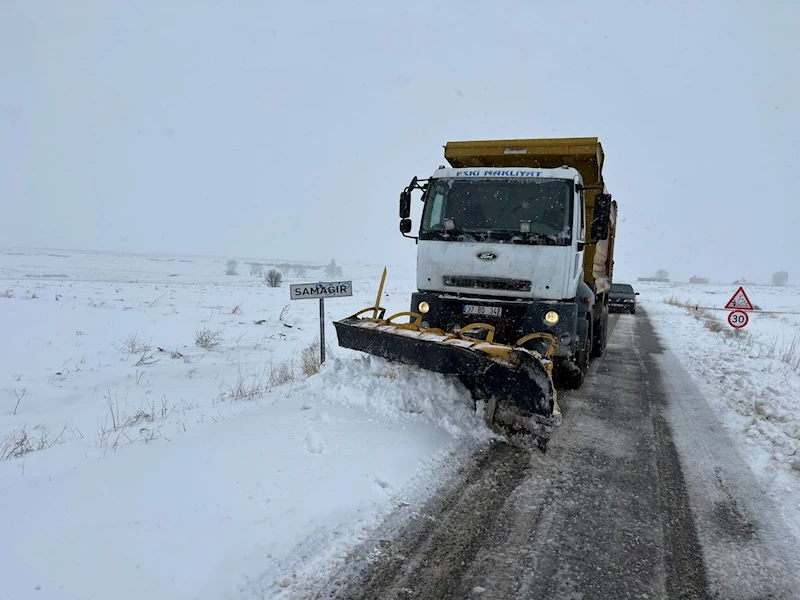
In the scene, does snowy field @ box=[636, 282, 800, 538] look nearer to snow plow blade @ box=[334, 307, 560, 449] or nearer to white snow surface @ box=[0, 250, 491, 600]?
snow plow blade @ box=[334, 307, 560, 449]

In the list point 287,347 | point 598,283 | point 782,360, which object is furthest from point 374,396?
point 782,360

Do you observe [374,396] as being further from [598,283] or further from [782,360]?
[782,360]

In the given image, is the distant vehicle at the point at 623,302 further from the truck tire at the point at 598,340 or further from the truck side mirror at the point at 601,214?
the truck side mirror at the point at 601,214

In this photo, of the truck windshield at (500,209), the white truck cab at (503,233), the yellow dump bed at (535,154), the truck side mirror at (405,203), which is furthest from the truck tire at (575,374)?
the truck side mirror at (405,203)

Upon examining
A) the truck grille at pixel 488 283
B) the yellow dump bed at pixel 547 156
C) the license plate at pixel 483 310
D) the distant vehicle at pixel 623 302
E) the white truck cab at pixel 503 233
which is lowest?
the distant vehicle at pixel 623 302

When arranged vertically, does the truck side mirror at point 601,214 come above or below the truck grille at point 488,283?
above

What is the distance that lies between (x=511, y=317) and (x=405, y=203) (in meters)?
2.36

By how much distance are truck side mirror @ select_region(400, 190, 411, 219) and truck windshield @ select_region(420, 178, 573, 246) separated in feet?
1.35

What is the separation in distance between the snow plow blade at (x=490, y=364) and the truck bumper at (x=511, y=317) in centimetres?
33

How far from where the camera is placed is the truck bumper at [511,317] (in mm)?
5688

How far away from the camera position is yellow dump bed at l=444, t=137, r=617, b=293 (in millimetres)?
7086

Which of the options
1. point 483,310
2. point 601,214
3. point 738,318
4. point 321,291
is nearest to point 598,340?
point 601,214

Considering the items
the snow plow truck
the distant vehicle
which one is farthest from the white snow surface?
the distant vehicle

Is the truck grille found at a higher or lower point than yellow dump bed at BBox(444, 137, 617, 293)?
lower
